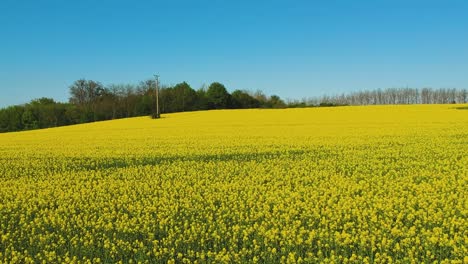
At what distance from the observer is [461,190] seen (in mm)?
Result: 11695

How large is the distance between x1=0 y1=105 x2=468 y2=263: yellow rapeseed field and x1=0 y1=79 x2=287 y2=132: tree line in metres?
69.4

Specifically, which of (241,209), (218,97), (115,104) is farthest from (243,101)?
(241,209)

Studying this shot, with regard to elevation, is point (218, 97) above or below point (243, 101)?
above

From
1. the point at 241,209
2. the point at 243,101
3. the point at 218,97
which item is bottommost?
the point at 241,209

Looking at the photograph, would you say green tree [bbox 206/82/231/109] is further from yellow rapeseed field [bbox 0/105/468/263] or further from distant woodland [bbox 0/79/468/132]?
yellow rapeseed field [bbox 0/105/468/263]

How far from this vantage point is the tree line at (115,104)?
8869cm

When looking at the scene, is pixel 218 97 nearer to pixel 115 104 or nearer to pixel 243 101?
pixel 243 101

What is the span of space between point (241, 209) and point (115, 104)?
84559mm

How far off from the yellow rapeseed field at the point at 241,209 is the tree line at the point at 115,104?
228ft

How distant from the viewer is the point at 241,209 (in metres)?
10.4

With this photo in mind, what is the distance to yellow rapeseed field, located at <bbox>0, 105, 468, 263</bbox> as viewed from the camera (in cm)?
777

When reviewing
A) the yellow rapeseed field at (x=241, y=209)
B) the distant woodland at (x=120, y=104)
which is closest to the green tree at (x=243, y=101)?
the distant woodland at (x=120, y=104)

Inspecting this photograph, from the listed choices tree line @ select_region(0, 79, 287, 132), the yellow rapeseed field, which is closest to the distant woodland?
tree line @ select_region(0, 79, 287, 132)

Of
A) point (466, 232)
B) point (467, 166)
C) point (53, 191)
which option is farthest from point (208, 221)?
point (467, 166)
